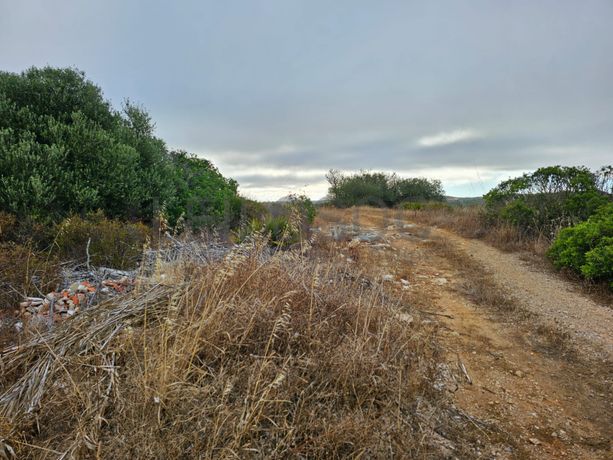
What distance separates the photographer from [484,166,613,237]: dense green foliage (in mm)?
7199

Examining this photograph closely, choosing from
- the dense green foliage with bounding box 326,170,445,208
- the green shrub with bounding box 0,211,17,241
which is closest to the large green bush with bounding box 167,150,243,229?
the green shrub with bounding box 0,211,17,241

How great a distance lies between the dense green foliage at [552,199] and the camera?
7199mm

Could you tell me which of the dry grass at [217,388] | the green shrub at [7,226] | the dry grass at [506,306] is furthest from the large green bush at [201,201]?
the dry grass at [506,306]

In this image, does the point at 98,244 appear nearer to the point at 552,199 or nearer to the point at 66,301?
the point at 66,301

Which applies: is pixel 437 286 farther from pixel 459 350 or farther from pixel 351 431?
pixel 351 431

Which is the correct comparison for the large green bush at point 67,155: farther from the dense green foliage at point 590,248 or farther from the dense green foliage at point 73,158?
the dense green foliage at point 590,248

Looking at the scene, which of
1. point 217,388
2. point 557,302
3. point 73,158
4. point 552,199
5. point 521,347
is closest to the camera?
point 217,388

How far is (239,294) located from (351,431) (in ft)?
4.40

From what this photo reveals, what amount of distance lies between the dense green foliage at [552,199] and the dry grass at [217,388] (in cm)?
666

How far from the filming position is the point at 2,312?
284 centimetres

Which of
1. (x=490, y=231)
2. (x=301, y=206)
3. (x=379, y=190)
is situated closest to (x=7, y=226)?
(x=301, y=206)

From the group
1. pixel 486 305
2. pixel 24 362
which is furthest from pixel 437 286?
pixel 24 362

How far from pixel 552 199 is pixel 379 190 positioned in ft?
46.2

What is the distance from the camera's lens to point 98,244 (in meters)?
4.32
